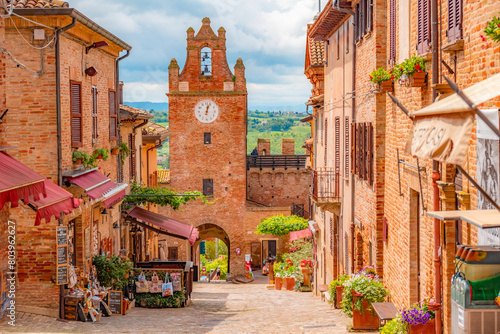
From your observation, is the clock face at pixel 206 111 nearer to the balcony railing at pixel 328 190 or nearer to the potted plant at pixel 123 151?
the potted plant at pixel 123 151

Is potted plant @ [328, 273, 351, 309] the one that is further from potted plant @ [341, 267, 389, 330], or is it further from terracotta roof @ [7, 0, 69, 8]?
terracotta roof @ [7, 0, 69, 8]

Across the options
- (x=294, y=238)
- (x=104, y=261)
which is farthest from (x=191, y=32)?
(x=104, y=261)

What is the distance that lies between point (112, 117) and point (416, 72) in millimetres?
12346

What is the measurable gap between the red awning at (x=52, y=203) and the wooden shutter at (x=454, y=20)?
641 centimetres

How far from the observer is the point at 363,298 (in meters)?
11.5

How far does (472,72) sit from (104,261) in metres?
11.6

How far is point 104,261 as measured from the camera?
52.5ft

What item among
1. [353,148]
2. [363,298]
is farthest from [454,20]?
[353,148]

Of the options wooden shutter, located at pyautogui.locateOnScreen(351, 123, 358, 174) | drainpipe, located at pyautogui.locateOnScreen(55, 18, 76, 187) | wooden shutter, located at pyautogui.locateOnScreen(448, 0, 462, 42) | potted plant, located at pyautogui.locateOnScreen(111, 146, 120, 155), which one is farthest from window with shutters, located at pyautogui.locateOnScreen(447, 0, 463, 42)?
potted plant, located at pyautogui.locateOnScreen(111, 146, 120, 155)

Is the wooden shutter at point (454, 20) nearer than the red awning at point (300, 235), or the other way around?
the wooden shutter at point (454, 20)

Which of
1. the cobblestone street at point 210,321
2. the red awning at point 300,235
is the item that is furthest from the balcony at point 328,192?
the red awning at point 300,235

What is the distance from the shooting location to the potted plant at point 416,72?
8.59m

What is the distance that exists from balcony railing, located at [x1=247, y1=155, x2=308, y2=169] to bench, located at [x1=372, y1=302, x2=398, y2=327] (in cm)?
2939

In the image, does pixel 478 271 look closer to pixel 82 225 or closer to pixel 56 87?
pixel 56 87
